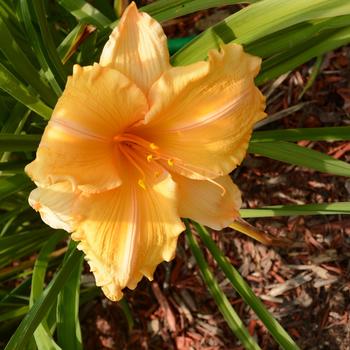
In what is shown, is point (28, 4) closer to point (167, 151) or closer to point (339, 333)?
point (167, 151)

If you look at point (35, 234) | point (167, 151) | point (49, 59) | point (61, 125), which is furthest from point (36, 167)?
point (35, 234)

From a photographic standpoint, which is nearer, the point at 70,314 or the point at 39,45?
the point at 39,45

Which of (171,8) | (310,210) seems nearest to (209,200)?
(310,210)

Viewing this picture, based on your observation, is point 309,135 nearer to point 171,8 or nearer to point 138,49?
point 171,8

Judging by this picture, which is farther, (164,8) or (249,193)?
(249,193)

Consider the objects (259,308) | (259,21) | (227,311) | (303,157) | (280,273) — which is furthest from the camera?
(280,273)

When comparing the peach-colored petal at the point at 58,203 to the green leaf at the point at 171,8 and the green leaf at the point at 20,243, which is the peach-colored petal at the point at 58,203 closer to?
the green leaf at the point at 171,8
